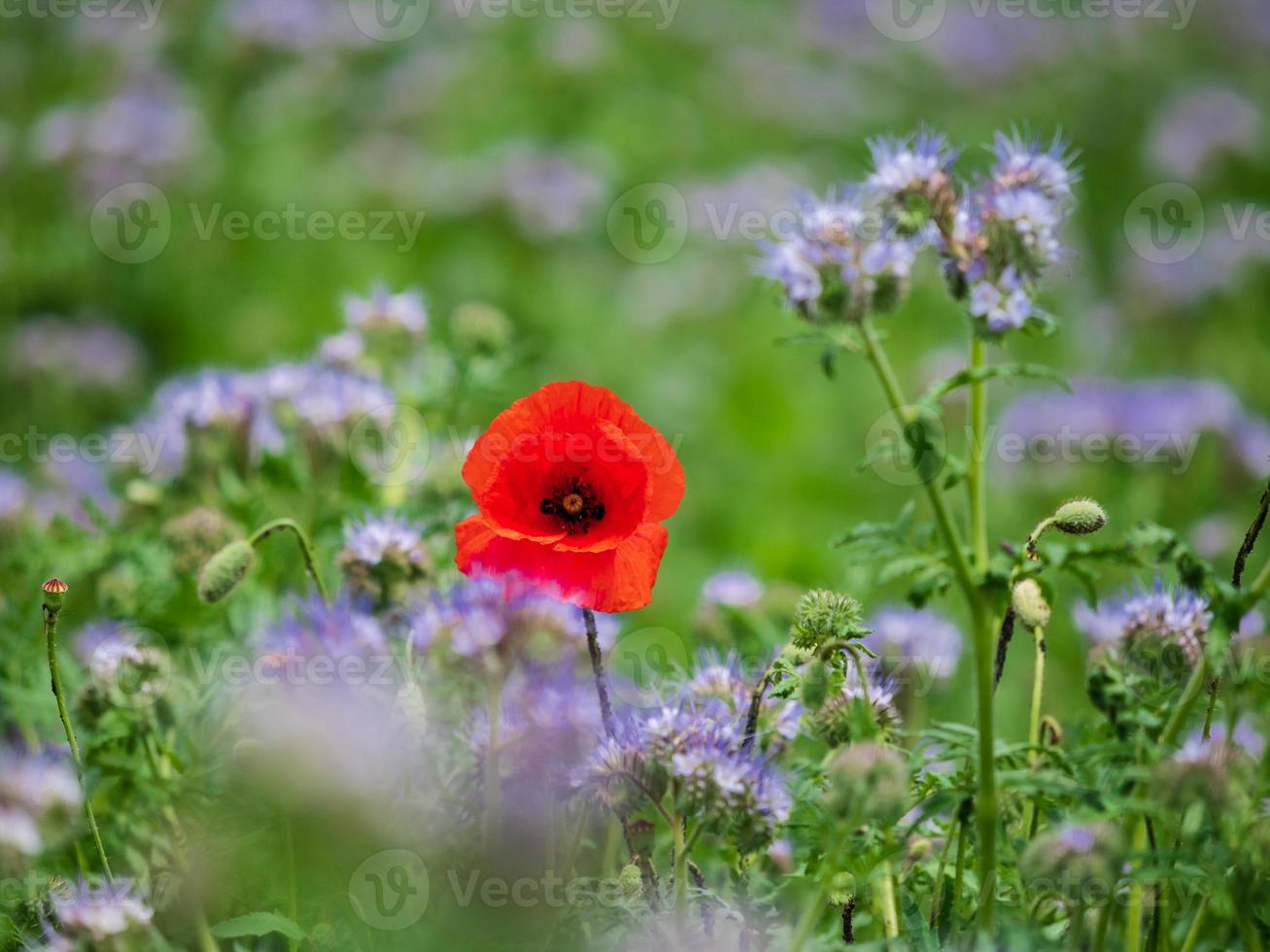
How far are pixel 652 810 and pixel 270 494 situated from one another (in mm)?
981

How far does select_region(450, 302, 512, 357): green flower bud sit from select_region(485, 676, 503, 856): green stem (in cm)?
82

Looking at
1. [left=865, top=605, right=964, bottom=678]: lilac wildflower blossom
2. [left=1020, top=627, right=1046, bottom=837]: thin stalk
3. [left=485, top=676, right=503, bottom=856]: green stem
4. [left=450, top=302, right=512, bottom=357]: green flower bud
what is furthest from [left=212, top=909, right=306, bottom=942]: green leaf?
[left=450, top=302, right=512, bottom=357]: green flower bud

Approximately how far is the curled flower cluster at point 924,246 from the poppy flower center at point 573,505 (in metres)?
0.32

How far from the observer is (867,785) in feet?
3.13

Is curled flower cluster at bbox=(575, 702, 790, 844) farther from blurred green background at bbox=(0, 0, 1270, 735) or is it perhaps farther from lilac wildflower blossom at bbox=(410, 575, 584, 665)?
blurred green background at bbox=(0, 0, 1270, 735)

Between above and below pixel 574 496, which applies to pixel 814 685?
below

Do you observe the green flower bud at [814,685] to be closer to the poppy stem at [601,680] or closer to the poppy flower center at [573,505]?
the poppy stem at [601,680]

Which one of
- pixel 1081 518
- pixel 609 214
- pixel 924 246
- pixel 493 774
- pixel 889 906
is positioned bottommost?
pixel 889 906

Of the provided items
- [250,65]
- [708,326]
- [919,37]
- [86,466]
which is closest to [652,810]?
[86,466]

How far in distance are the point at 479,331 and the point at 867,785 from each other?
1195 millimetres

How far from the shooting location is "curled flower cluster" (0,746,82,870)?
1.31 metres

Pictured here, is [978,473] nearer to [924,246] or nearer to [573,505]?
[924,246]

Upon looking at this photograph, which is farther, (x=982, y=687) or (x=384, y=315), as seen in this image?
(x=384, y=315)

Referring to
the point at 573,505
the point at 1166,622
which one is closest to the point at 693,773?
the point at 573,505
